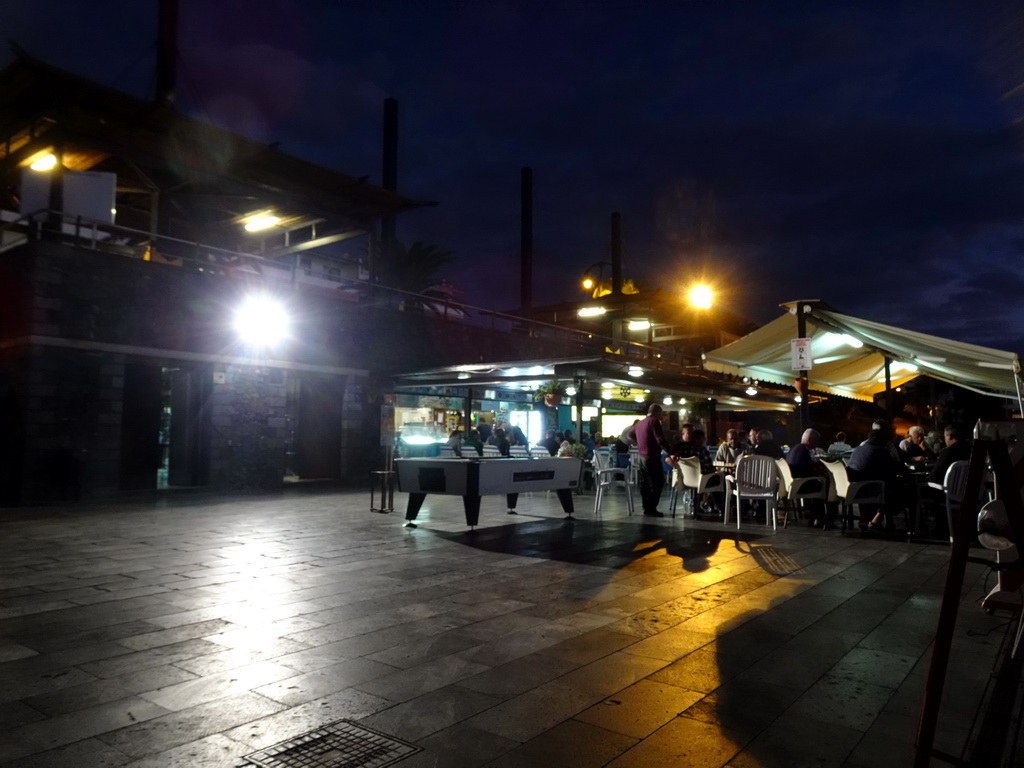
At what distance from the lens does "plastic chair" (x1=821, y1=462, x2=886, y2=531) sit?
26.4 ft

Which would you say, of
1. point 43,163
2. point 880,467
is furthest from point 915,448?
point 43,163

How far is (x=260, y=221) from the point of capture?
Answer: 63.3 feet

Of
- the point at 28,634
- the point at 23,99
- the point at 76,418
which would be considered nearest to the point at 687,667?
the point at 28,634

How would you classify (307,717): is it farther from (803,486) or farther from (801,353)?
(801,353)

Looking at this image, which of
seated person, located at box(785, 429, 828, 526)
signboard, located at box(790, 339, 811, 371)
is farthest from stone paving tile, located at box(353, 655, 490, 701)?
signboard, located at box(790, 339, 811, 371)

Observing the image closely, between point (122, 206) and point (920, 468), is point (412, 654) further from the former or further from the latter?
point (122, 206)

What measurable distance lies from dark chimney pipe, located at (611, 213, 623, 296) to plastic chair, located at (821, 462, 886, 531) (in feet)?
108

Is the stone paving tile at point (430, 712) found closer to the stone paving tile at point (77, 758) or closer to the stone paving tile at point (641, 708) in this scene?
the stone paving tile at point (641, 708)

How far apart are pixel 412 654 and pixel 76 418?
10.9 metres

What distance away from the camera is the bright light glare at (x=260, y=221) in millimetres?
18819

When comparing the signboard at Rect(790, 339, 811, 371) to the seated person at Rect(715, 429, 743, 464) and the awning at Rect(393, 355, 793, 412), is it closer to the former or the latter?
the seated person at Rect(715, 429, 743, 464)

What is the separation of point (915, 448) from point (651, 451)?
3956 millimetres

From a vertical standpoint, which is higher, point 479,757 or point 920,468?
point 920,468

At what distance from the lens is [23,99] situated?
12.9m
